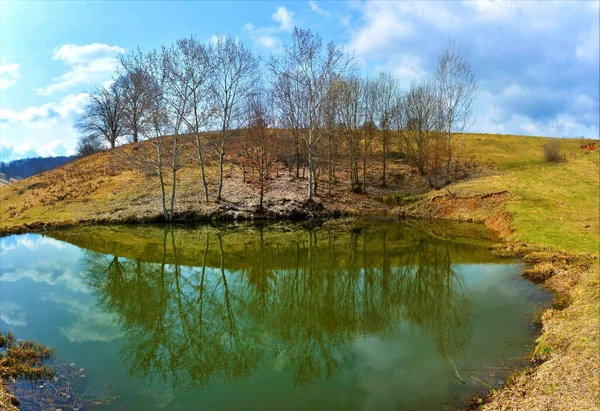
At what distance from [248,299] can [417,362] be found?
729cm

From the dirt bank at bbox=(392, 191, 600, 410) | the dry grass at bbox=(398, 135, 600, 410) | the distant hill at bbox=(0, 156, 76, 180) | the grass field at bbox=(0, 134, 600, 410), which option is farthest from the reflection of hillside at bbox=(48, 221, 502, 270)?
the distant hill at bbox=(0, 156, 76, 180)

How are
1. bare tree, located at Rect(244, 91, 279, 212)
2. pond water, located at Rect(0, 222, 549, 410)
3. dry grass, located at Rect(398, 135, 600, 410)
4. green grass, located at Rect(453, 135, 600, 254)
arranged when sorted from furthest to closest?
bare tree, located at Rect(244, 91, 279, 212)
green grass, located at Rect(453, 135, 600, 254)
pond water, located at Rect(0, 222, 549, 410)
dry grass, located at Rect(398, 135, 600, 410)

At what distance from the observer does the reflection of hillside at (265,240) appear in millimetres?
21219

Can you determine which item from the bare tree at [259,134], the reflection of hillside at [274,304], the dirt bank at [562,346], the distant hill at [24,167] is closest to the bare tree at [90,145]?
the bare tree at [259,134]

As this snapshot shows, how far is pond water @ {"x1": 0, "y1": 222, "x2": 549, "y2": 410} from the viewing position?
8719 millimetres

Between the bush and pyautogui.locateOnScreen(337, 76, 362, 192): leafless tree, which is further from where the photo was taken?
the bush

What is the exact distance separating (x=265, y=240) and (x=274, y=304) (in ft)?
38.7

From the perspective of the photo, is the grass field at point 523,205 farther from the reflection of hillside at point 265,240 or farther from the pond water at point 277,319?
the reflection of hillside at point 265,240

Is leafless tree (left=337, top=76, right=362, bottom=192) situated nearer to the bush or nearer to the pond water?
the pond water

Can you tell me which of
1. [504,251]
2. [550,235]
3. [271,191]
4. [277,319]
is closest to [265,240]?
[271,191]

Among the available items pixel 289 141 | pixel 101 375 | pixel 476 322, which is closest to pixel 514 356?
pixel 476 322

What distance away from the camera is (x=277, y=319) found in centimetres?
1290

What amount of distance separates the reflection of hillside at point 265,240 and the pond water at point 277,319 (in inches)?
9.3

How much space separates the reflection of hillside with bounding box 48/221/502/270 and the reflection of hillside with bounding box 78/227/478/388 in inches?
11.0
